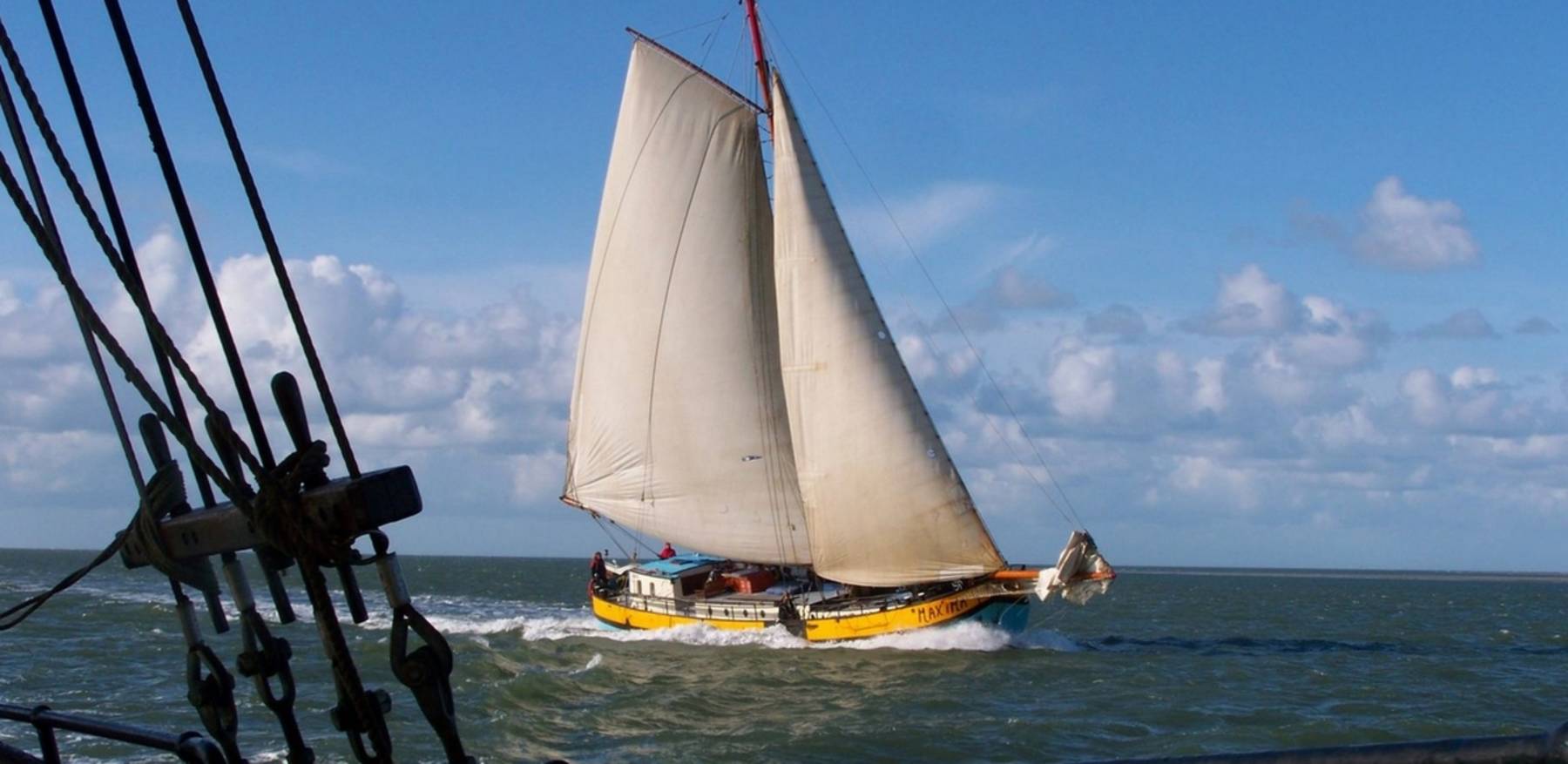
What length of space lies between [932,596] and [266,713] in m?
15.9

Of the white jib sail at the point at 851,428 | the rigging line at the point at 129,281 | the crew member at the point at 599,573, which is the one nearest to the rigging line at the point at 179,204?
the rigging line at the point at 129,281

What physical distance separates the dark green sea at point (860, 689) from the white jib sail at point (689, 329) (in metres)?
3.20

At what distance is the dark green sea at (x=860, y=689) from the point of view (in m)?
21.2

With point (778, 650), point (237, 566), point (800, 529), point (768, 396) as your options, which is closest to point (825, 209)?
point (768, 396)

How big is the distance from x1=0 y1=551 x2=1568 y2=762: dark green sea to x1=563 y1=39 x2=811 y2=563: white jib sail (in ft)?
10.5

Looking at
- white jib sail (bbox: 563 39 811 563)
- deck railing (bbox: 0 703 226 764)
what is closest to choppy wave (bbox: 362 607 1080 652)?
white jib sail (bbox: 563 39 811 563)

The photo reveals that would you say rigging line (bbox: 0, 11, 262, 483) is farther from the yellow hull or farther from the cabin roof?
the cabin roof

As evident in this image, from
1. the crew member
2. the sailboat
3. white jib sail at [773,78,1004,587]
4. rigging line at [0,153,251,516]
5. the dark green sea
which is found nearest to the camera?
rigging line at [0,153,251,516]

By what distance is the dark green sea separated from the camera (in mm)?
21234

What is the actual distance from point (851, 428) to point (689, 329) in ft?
16.0

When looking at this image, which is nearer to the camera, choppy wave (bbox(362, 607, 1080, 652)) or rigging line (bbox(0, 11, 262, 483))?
rigging line (bbox(0, 11, 262, 483))

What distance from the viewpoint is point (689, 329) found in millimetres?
36156

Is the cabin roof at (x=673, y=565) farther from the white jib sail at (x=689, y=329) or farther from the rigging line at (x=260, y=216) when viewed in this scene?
the rigging line at (x=260, y=216)

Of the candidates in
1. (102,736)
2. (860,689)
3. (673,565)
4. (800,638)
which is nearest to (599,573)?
(673,565)
